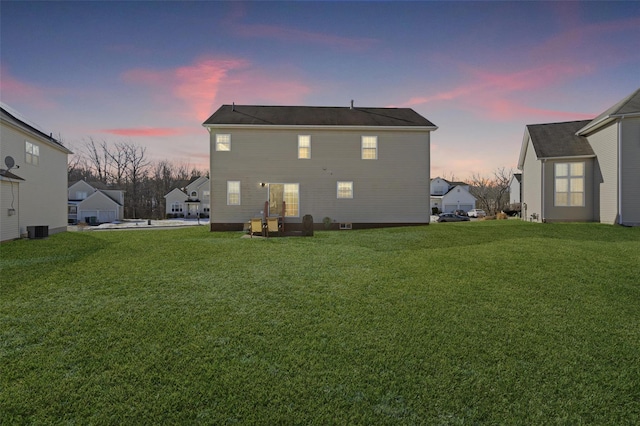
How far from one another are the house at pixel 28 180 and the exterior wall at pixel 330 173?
8029mm

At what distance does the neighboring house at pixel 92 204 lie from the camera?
4534 centimetres

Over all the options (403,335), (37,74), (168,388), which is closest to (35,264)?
(168,388)

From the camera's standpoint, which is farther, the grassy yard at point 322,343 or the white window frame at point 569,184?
the white window frame at point 569,184

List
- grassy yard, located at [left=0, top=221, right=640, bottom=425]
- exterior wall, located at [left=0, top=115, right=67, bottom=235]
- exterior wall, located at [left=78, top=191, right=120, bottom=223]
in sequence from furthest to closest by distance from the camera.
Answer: exterior wall, located at [left=78, top=191, right=120, bottom=223], exterior wall, located at [left=0, top=115, right=67, bottom=235], grassy yard, located at [left=0, top=221, right=640, bottom=425]

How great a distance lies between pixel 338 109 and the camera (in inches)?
766

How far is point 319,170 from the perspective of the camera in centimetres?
1741

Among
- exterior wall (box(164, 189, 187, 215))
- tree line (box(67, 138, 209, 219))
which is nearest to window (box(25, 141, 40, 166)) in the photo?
tree line (box(67, 138, 209, 219))

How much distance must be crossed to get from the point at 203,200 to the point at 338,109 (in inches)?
1639

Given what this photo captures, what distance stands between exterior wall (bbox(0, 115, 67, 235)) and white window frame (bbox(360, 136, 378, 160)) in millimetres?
16076

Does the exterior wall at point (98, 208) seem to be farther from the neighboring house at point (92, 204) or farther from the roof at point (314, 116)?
the roof at point (314, 116)

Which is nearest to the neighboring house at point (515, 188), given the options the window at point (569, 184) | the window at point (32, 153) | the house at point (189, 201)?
the window at point (569, 184)

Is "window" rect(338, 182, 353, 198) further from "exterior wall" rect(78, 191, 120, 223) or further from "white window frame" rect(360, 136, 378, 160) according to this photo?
"exterior wall" rect(78, 191, 120, 223)

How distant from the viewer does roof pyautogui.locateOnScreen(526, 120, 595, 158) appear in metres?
16.8

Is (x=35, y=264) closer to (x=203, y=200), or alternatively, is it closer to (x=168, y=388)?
(x=168, y=388)
